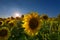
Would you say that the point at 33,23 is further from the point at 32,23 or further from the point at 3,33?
the point at 3,33

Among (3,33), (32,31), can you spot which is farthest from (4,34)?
(32,31)

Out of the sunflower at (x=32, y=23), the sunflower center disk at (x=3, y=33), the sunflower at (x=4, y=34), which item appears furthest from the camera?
the sunflower center disk at (x=3, y=33)

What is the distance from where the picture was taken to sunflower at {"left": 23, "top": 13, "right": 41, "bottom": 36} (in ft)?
20.3

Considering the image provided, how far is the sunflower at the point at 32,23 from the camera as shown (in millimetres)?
6188

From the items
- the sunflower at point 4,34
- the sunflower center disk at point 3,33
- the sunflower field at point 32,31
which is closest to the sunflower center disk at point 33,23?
the sunflower field at point 32,31

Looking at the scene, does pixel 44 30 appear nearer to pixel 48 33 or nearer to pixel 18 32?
pixel 48 33

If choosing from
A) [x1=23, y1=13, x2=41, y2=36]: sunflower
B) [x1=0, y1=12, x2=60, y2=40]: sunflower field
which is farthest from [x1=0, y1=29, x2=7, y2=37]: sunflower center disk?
[x1=23, y1=13, x2=41, y2=36]: sunflower

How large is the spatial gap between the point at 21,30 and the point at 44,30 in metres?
0.81

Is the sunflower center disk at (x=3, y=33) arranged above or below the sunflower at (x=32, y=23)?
below

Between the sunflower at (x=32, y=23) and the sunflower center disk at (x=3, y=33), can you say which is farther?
the sunflower center disk at (x=3, y=33)

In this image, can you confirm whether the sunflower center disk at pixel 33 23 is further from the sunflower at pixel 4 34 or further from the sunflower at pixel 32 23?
the sunflower at pixel 4 34

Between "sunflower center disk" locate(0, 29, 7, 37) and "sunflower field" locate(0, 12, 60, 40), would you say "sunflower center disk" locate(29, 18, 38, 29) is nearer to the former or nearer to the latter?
"sunflower field" locate(0, 12, 60, 40)

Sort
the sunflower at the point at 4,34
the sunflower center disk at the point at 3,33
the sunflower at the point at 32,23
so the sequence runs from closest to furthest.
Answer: the sunflower at the point at 32,23 < the sunflower at the point at 4,34 < the sunflower center disk at the point at 3,33

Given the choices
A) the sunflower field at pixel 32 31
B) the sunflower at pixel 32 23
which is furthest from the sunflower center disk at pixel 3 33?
the sunflower at pixel 32 23
